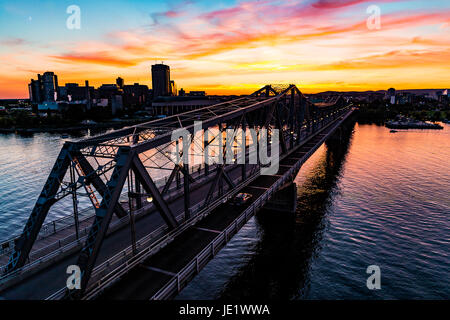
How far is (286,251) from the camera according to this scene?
4047cm

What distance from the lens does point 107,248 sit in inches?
910

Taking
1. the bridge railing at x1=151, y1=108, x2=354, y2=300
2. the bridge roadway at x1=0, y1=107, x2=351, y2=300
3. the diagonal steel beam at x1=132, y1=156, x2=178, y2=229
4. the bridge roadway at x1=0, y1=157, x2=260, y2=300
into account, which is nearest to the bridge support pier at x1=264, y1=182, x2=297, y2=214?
the bridge roadway at x1=0, y1=107, x2=351, y2=300

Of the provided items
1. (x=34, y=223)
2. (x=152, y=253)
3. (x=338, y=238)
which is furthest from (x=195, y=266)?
(x=338, y=238)

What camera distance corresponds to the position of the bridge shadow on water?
32469mm

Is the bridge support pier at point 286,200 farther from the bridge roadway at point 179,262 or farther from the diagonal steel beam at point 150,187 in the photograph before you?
the diagonal steel beam at point 150,187

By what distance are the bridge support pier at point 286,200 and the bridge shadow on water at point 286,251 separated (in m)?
0.97

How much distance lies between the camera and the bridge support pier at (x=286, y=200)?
170 ft

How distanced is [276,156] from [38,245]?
37.3 metres

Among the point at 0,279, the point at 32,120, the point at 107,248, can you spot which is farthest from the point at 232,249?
the point at 32,120

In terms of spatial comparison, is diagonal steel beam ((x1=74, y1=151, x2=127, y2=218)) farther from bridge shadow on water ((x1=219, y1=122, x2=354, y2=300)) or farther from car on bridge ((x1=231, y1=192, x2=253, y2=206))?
bridge shadow on water ((x1=219, y1=122, x2=354, y2=300))

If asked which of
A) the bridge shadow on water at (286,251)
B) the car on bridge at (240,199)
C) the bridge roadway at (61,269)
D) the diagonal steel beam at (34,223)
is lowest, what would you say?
the bridge shadow on water at (286,251)

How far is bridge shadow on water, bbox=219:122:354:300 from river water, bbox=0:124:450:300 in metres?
0.12

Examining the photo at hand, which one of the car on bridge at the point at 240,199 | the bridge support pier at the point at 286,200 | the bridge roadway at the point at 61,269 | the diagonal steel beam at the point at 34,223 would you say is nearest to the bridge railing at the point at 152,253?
the bridge roadway at the point at 61,269
